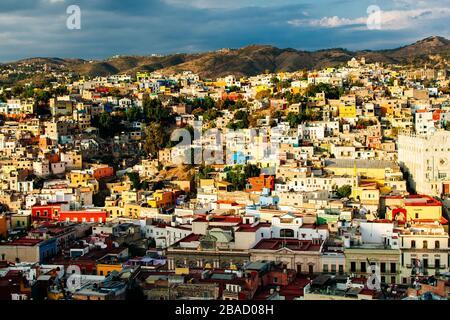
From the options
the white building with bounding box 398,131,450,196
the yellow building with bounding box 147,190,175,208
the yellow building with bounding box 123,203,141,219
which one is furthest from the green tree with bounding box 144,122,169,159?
the white building with bounding box 398,131,450,196

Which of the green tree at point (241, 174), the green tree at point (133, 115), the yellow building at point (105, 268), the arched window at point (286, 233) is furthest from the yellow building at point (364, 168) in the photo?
the green tree at point (133, 115)

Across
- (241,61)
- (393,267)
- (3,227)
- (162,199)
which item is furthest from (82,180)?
(241,61)

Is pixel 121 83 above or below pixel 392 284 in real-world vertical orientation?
above

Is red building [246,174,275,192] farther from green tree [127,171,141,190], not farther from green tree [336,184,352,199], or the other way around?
green tree [127,171,141,190]

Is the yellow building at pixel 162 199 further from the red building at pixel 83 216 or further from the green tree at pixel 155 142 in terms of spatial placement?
the green tree at pixel 155 142

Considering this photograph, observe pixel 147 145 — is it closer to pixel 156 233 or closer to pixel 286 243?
pixel 156 233
